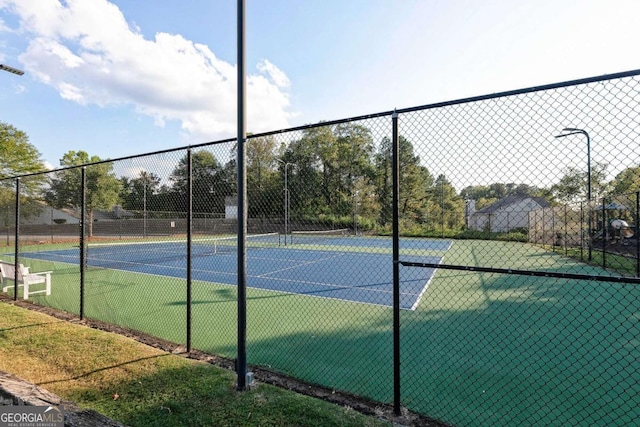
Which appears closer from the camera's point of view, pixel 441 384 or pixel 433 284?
pixel 441 384

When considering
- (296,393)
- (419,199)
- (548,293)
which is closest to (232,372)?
(296,393)

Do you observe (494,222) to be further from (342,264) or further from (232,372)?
(342,264)

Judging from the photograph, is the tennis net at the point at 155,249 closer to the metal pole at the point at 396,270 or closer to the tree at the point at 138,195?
the tree at the point at 138,195

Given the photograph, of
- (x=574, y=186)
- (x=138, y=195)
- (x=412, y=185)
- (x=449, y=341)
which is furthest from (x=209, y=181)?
(x=574, y=186)

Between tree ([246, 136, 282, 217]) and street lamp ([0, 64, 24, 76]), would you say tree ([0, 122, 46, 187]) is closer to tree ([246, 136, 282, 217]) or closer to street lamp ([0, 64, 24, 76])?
street lamp ([0, 64, 24, 76])

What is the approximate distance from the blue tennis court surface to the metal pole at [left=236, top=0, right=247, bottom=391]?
2358mm

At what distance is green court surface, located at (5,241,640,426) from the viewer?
3.38 meters

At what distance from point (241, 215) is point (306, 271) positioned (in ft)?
28.7

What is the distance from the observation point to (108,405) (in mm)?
3070

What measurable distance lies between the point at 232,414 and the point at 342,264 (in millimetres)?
11459

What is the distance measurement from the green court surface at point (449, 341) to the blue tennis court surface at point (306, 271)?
2.37ft

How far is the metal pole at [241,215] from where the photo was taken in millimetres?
3393

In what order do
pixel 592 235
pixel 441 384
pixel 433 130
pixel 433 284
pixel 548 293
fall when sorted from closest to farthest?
pixel 433 130, pixel 441 384, pixel 548 293, pixel 433 284, pixel 592 235

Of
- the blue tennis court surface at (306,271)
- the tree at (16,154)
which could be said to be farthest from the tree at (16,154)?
the blue tennis court surface at (306,271)
